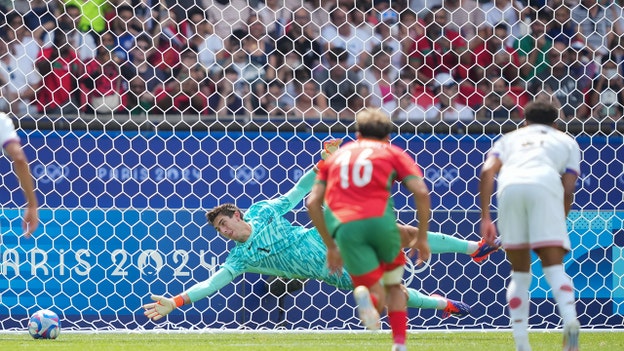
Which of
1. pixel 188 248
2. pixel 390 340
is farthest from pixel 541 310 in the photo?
pixel 188 248

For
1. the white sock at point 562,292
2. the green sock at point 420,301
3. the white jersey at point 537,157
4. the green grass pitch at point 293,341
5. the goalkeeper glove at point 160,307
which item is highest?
the white jersey at point 537,157

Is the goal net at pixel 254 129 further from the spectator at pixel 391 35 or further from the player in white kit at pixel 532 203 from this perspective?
the player in white kit at pixel 532 203

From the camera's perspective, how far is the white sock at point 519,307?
5.88 m

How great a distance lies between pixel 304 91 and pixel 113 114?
1827 mm

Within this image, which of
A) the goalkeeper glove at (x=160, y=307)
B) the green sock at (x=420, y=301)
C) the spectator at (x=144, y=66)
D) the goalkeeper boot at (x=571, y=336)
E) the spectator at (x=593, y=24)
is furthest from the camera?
the spectator at (x=593, y=24)

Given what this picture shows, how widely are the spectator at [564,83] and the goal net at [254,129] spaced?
22mm

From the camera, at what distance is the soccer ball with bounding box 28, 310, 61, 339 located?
775 centimetres

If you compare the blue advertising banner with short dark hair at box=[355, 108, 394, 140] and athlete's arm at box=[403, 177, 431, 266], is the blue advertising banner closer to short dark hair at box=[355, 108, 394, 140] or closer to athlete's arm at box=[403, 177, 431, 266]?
short dark hair at box=[355, 108, 394, 140]

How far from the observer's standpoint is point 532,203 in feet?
19.1

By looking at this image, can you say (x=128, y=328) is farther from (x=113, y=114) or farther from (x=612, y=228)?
(x=612, y=228)

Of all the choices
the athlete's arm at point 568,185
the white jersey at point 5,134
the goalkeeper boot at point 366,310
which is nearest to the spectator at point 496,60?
the athlete's arm at point 568,185

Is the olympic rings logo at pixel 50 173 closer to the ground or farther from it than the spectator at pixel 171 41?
closer to the ground

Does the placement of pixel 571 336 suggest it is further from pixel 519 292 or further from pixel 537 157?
pixel 537 157

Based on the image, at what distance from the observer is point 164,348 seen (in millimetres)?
7059
